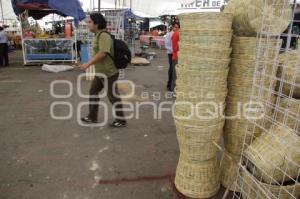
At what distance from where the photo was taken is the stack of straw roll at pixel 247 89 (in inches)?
104

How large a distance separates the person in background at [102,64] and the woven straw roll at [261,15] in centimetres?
240

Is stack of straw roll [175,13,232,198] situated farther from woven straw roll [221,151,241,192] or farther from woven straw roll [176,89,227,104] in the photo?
woven straw roll [221,151,241,192]

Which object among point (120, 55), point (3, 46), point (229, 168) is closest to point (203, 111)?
point (229, 168)

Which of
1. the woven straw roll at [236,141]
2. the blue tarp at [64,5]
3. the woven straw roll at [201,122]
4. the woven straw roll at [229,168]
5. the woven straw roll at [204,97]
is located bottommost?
the woven straw roll at [229,168]

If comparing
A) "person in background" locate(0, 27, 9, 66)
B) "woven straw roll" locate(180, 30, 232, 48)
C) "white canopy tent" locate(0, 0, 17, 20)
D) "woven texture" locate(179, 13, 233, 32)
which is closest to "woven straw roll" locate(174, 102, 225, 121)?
"woven straw roll" locate(180, 30, 232, 48)

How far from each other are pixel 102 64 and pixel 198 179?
2539 millimetres

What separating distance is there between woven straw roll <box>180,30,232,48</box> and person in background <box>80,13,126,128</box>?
2215 millimetres

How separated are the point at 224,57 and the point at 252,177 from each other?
3.56 ft

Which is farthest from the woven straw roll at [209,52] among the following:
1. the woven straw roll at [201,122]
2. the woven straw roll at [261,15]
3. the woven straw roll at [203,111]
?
the woven straw roll at [201,122]

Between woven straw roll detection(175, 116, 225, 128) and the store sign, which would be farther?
the store sign

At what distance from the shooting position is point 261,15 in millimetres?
2557

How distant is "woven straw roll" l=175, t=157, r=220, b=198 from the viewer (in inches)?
121

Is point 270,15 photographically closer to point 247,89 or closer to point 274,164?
point 247,89

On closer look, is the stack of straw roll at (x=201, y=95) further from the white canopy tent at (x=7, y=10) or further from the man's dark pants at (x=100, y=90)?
the white canopy tent at (x=7, y=10)
